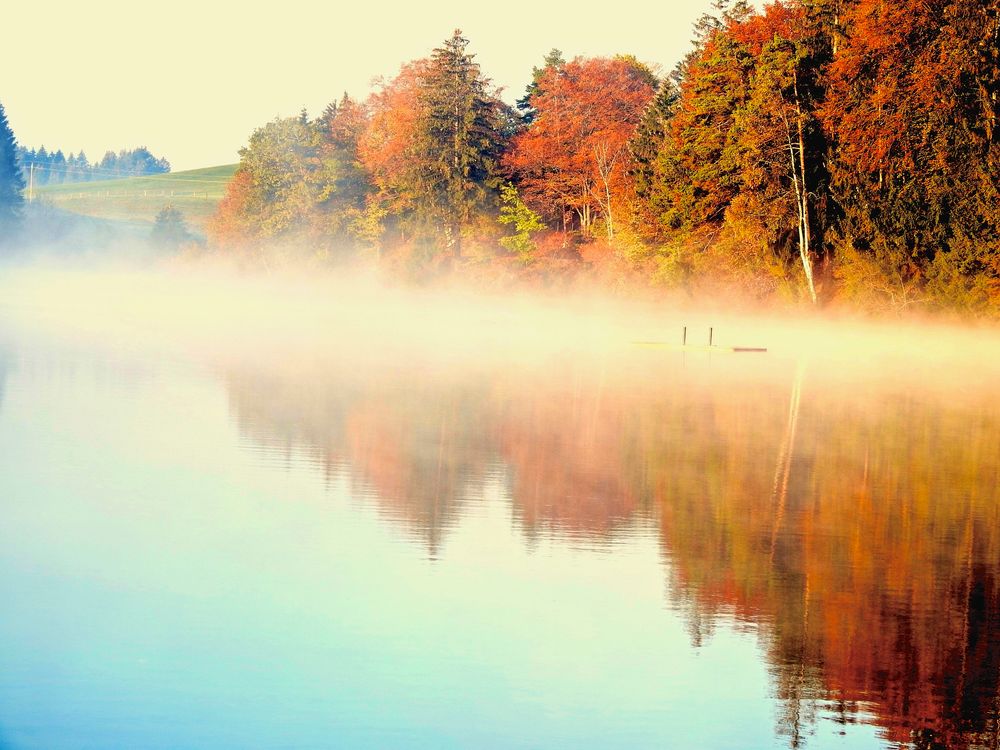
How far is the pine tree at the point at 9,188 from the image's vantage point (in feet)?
498

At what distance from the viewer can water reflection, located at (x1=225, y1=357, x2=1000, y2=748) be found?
11203 millimetres

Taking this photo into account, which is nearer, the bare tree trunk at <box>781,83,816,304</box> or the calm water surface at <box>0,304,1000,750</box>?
the calm water surface at <box>0,304,1000,750</box>

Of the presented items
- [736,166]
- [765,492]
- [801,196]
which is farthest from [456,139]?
[765,492]

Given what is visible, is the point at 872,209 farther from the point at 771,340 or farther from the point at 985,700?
the point at 985,700

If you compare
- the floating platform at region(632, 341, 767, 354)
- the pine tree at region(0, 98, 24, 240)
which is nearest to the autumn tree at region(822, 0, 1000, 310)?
the floating platform at region(632, 341, 767, 354)

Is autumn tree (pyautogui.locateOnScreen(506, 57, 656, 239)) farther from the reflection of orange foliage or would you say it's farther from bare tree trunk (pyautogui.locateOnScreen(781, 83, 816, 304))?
the reflection of orange foliage

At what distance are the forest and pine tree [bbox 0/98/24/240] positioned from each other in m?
59.2

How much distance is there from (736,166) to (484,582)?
55.4 meters

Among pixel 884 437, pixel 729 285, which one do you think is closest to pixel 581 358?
pixel 884 437

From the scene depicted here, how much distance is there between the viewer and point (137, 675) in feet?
33.9

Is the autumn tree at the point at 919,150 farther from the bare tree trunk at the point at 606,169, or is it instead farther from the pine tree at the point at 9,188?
the pine tree at the point at 9,188

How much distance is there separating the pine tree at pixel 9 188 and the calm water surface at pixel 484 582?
134 metres

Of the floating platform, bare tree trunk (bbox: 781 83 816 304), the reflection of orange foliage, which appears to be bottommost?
the floating platform

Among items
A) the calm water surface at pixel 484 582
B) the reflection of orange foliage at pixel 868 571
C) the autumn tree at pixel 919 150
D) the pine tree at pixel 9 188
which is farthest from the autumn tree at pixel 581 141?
the pine tree at pixel 9 188
